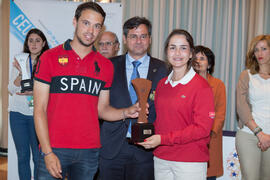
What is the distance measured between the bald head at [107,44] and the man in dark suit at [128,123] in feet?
3.94

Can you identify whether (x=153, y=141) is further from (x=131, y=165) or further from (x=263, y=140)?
(x=263, y=140)

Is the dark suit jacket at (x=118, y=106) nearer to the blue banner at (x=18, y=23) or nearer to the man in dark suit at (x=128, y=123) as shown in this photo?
the man in dark suit at (x=128, y=123)

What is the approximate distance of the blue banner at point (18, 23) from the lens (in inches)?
152

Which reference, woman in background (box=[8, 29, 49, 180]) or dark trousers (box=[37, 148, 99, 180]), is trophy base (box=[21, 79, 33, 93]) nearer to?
woman in background (box=[8, 29, 49, 180])

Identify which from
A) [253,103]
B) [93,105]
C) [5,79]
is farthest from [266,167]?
[5,79]

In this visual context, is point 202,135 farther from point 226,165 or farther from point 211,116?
point 226,165

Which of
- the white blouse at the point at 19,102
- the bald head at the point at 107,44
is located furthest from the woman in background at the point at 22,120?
the bald head at the point at 107,44

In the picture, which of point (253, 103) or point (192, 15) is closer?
point (253, 103)

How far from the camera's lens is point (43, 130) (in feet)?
5.84

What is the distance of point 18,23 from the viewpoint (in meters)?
3.88

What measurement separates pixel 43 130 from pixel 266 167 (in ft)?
7.33

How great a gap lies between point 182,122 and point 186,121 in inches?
Result: 1.1

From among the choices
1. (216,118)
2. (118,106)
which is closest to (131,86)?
Answer: (118,106)

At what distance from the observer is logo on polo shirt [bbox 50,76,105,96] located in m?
1.83
